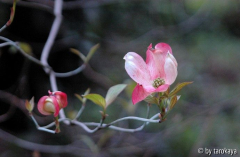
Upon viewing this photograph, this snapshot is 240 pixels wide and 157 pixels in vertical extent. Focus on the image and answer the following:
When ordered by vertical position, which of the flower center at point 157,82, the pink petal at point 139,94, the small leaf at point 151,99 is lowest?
the small leaf at point 151,99

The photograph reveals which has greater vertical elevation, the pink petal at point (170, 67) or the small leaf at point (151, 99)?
the pink petal at point (170, 67)

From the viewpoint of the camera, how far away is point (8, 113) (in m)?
1.22

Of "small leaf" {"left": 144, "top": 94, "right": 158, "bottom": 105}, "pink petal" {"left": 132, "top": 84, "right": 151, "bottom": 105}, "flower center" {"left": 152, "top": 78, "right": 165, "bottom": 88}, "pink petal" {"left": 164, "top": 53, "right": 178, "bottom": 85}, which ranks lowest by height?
"small leaf" {"left": 144, "top": 94, "right": 158, "bottom": 105}

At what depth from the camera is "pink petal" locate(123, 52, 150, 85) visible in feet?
1.48

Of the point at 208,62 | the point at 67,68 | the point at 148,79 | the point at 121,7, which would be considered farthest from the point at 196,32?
the point at 148,79

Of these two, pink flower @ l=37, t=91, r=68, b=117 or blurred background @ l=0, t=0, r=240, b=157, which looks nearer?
pink flower @ l=37, t=91, r=68, b=117

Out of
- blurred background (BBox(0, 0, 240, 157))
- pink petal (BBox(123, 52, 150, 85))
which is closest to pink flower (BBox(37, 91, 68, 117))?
pink petal (BBox(123, 52, 150, 85))

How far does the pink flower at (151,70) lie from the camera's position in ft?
1.42

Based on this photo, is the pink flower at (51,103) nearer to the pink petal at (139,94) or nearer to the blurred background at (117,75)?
the pink petal at (139,94)

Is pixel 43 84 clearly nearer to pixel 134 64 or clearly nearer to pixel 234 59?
pixel 134 64

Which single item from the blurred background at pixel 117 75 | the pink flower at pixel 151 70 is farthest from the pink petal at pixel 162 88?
the blurred background at pixel 117 75

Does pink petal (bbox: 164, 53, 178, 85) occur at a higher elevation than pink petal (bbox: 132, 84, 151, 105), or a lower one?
higher

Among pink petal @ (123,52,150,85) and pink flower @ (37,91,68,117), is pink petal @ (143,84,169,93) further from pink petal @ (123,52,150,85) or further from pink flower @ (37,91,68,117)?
pink flower @ (37,91,68,117)

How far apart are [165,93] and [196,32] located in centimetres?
166
